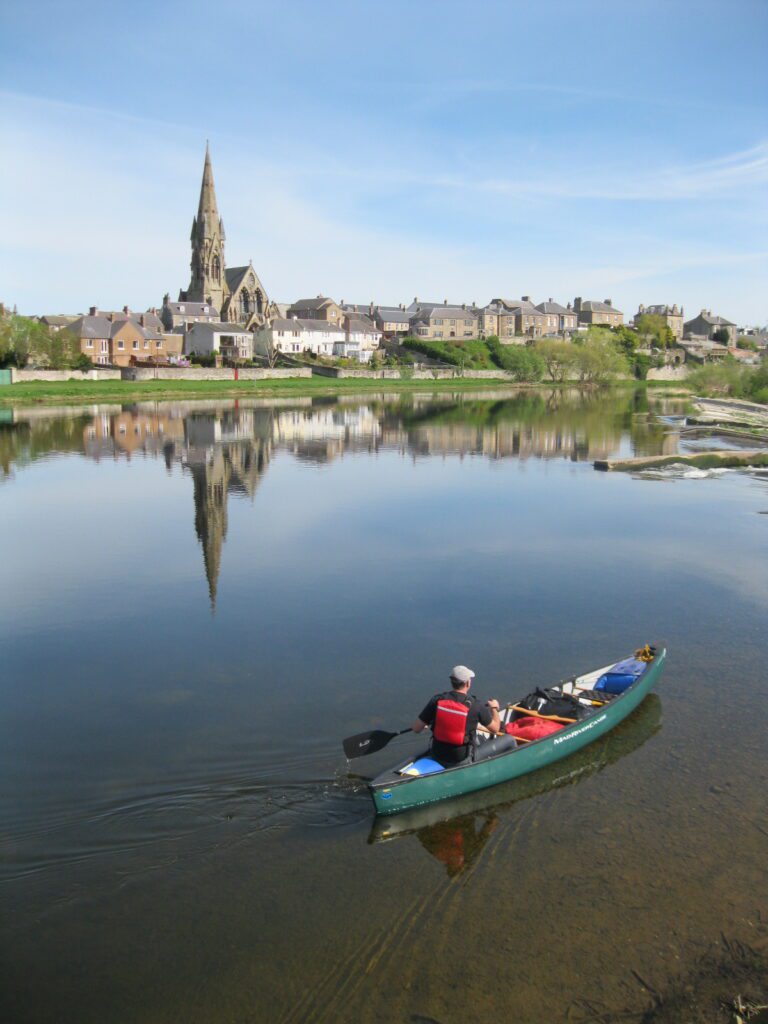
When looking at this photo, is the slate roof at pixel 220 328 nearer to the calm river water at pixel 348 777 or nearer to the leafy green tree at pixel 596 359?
the leafy green tree at pixel 596 359

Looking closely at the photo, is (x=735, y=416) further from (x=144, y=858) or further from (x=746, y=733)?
(x=144, y=858)

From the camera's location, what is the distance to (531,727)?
1252 centimetres

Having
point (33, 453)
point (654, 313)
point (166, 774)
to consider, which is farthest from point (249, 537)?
point (654, 313)

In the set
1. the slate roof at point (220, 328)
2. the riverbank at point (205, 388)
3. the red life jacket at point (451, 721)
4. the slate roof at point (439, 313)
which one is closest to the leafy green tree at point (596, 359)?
the riverbank at point (205, 388)

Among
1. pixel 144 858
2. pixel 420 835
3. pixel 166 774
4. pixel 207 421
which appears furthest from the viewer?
pixel 207 421

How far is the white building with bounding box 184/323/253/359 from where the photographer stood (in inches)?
4313

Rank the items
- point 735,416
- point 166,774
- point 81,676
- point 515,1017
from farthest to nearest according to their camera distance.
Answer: point 735,416 < point 81,676 < point 166,774 < point 515,1017

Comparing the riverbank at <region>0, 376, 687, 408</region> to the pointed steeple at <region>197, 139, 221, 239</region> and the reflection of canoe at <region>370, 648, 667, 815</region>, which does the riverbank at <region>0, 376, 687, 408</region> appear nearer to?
the pointed steeple at <region>197, 139, 221, 239</region>

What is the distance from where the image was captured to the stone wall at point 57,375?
3150 inches

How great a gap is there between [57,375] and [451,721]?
3175 inches

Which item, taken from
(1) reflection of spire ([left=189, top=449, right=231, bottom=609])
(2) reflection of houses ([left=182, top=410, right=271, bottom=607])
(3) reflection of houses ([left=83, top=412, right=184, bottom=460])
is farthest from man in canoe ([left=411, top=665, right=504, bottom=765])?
(3) reflection of houses ([left=83, top=412, right=184, bottom=460])

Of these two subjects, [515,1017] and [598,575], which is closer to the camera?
[515,1017]

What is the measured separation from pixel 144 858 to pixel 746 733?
9547 millimetres

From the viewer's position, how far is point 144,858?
1028 cm
